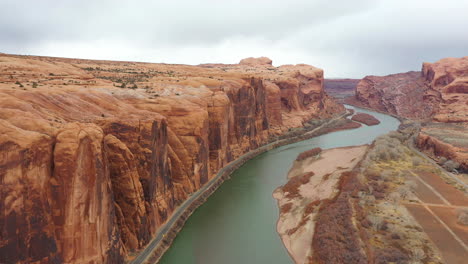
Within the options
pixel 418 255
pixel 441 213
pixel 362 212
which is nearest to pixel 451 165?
pixel 441 213

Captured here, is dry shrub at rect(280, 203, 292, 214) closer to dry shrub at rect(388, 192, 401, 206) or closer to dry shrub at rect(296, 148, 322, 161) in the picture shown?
dry shrub at rect(388, 192, 401, 206)

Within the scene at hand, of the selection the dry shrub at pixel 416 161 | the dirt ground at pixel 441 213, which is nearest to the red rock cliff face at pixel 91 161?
the dirt ground at pixel 441 213

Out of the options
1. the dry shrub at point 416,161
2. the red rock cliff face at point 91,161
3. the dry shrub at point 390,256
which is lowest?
the dry shrub at point 390,256

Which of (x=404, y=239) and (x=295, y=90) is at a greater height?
(x=295, y=90)

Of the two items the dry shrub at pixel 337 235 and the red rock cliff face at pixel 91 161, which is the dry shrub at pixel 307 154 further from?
the dry shrub at pixel 337 235

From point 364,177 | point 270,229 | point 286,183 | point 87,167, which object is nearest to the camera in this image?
point 87,167

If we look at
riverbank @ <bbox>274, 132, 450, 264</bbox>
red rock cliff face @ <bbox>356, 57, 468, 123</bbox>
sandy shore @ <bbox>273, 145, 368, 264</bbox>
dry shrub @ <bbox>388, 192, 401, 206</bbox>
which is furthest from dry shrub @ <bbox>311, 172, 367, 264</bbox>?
red rock cliff face @ <bbox>356, 57, 468, 123</bbox>

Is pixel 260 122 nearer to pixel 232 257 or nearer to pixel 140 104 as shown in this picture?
pixel 140 104

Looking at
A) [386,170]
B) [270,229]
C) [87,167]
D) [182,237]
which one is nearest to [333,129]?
[386,170]

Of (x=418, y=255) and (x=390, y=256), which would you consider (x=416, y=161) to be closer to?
(x=418, y=255)
